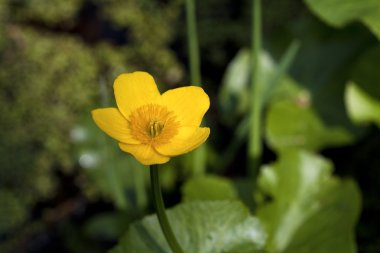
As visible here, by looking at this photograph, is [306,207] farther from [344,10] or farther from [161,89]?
[161,89]

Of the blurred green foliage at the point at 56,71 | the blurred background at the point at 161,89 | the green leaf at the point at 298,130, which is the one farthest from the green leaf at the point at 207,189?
→ the blurred green foliage at the point at 56,71

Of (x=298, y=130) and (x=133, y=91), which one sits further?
(x=298, y=130)

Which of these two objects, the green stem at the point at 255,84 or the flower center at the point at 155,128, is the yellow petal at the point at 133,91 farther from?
the green stem at the point at 255,84

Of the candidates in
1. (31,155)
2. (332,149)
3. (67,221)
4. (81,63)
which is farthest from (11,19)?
(332,149)

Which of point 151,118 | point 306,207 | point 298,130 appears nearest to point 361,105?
point 298,130

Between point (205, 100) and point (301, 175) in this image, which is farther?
point (301, 175)

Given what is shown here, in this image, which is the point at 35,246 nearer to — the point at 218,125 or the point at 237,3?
the point at 218,125
